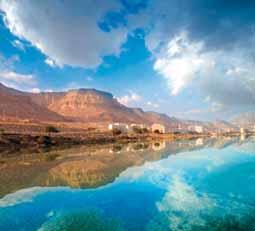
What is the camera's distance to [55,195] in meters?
21.0

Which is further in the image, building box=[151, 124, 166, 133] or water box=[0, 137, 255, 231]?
building box=[151, 124, 166, 133]

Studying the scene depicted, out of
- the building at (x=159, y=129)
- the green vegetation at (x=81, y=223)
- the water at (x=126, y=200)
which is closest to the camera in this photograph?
the green vegetation at (x=81, y=223)

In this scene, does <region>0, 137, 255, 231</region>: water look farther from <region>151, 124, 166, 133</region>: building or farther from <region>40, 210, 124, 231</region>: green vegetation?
<region>151, 124, 166, 133</region>: building

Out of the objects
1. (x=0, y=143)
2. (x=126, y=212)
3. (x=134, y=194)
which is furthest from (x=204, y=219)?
(x=0, y=143)

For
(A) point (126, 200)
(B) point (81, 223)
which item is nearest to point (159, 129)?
(A) point (126, 200)

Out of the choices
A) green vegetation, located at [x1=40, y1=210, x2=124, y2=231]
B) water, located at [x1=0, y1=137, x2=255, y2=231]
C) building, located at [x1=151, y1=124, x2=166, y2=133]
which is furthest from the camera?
building, located at [x1=151, y1=124, x2=166, y2=133]

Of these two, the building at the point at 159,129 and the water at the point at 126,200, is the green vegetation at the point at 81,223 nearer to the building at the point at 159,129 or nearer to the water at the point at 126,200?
the water at the point at 126,200

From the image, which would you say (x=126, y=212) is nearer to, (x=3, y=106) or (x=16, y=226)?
(x=16, y=226)

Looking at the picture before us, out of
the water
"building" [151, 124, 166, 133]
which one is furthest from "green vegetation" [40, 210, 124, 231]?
"building" [151, 124, 166, 133]

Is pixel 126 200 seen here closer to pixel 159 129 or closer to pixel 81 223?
pixel 81 223

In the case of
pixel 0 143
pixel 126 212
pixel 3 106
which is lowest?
pixel 126 212

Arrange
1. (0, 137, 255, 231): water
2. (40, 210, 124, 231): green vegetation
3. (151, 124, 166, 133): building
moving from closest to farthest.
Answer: (40, 210, 124, 231): green vegetation < (0, 137, 255, 231): water < (151, 124, 166, 133): building

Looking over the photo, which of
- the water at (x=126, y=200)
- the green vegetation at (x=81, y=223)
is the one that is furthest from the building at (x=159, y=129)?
the green vegetation at (x=81, y=223)

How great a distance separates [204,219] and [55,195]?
11521mm
